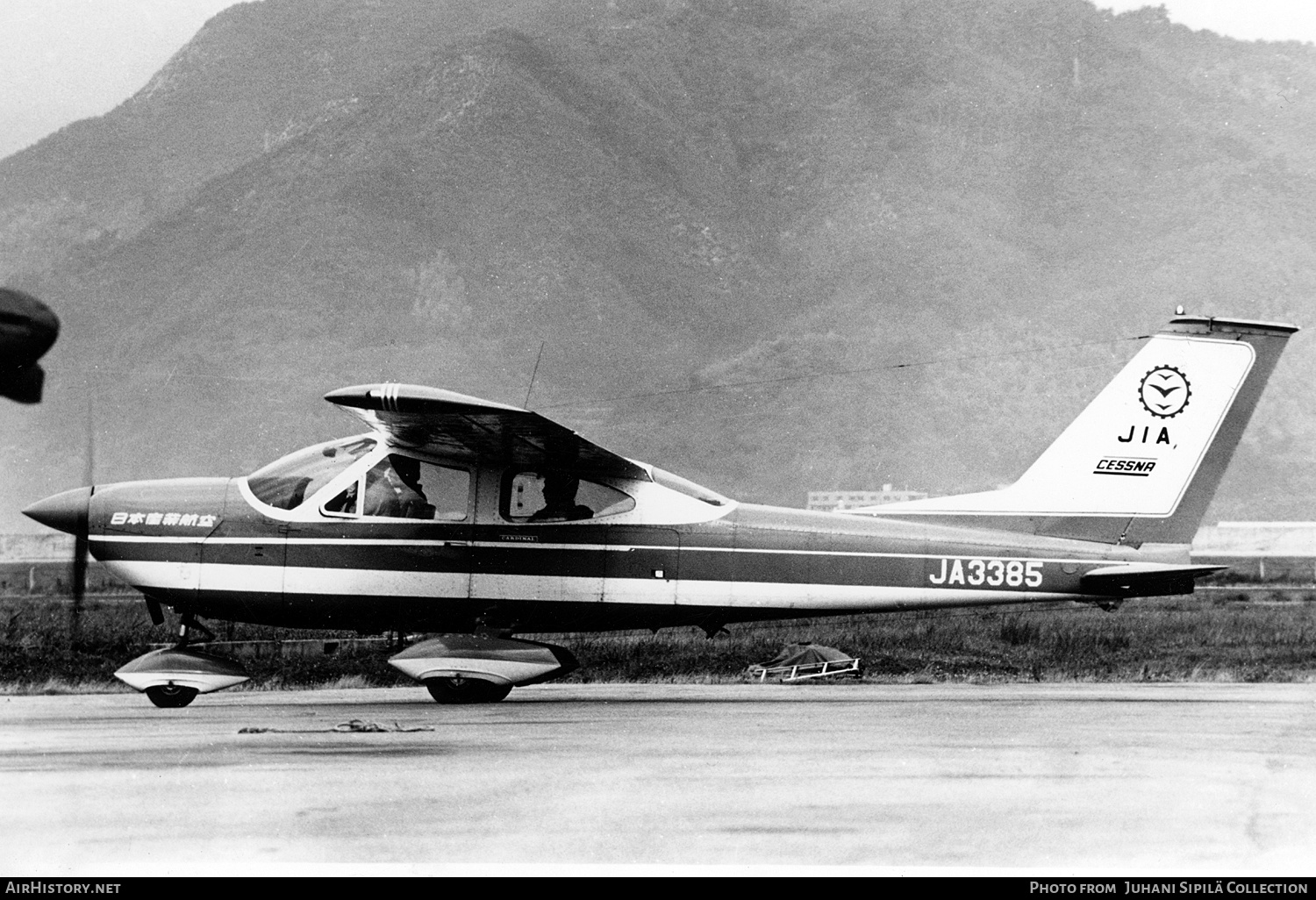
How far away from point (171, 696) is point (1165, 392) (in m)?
9.12

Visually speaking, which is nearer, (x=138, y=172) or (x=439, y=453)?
(x=439, y=453)

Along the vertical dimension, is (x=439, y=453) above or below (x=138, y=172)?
below

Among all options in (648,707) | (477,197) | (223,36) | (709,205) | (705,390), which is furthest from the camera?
(223,36)

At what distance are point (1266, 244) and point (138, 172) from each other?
127409mm

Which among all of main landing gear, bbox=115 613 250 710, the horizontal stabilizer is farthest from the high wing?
the horizontal stabilizer

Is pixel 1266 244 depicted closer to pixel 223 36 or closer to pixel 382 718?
pixel 223 36

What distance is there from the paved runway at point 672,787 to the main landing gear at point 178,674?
10.5 inches

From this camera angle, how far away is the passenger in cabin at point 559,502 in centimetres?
1263

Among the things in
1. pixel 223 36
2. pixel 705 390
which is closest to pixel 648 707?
pixel 705 390

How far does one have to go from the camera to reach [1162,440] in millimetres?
12734

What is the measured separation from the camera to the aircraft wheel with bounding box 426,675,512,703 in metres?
12.4

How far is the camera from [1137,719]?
10891 mm

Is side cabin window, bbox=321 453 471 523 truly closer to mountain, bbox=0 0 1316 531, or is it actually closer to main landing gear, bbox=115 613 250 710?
main landing gear, bbox=115 613 250 710

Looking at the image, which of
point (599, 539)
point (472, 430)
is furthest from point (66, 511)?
point (599, 539)
